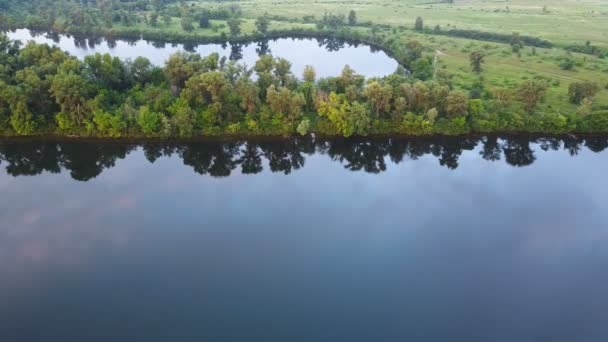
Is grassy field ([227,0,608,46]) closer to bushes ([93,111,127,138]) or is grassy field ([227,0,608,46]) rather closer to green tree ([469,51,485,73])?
green tree ([469,51,485,73])

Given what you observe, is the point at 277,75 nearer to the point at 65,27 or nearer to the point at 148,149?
the point at 148,149

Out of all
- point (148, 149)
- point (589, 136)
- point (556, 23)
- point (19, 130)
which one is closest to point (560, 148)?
point (589, 136)

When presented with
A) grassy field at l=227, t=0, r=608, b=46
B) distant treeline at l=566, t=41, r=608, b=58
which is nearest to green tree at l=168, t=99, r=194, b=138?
distant treeline at l=566, t=41, r=608, b=58

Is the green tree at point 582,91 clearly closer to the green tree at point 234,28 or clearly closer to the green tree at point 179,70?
the green tree at point 179,70

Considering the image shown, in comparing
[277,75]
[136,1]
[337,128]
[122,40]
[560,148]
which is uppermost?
[136,1]

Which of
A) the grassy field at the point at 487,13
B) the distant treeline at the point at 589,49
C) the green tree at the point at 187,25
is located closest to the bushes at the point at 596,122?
the distant treeline at the point at 589,49
